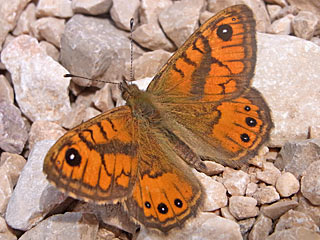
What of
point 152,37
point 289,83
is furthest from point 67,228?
point 152,37

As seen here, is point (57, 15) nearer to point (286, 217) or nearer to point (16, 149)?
point (16, 149)

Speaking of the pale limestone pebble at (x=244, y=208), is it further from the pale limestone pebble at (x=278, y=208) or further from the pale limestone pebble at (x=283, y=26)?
the pale limestone pebble at (x=283, y=26)

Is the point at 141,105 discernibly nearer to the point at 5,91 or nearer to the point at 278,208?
the point at 278,208

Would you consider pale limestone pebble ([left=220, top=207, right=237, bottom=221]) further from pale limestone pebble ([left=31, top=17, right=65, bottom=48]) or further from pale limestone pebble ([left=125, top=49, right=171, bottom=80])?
pale limestone pebble ([left=31, top=17, right=65, bottom=48])

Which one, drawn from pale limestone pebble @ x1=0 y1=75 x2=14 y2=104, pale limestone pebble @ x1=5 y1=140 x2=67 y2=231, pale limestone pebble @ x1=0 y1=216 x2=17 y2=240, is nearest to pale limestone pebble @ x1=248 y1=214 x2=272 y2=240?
pale limestone pebble @ x1=5 y1=140 x2=67 y2=231

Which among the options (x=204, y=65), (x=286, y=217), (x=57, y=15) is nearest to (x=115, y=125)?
(x=204, y=65)

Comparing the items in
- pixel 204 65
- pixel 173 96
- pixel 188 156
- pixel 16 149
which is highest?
pixel 204 65

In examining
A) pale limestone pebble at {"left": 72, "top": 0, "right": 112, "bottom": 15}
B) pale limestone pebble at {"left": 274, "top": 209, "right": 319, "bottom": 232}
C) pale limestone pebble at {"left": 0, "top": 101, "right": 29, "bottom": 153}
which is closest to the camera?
pale limestone pebble at {"left": 274, "top": 209, "right": 319, "bottom": 232}
